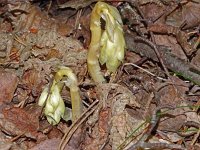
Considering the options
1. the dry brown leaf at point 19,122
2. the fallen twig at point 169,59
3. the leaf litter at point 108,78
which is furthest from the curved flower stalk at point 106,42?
the dry brown leaf at point 19,122

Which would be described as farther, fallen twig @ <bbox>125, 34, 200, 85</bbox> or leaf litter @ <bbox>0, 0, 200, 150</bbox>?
fallen twig @ <bbox>125, 34, 200, 85</bbox>

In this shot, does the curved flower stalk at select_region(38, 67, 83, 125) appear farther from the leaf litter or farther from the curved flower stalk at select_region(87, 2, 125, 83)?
the curved flower stalk at select_region(87, 2, 125, 83)

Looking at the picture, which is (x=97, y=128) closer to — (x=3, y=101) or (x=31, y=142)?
(x=31, y=142)

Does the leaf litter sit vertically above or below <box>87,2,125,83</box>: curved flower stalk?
below

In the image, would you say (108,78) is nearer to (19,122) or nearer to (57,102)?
(57,102)

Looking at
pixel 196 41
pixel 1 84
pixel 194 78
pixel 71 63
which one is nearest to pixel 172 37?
pixel 196 41

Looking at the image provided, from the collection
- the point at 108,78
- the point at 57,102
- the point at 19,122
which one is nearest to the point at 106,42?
the point at 108,78

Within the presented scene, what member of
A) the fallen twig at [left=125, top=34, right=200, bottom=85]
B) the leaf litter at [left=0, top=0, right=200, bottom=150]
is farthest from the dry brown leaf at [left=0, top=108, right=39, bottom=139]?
the fallen twig at [left=125, top=34, right=200, bottom=85]
